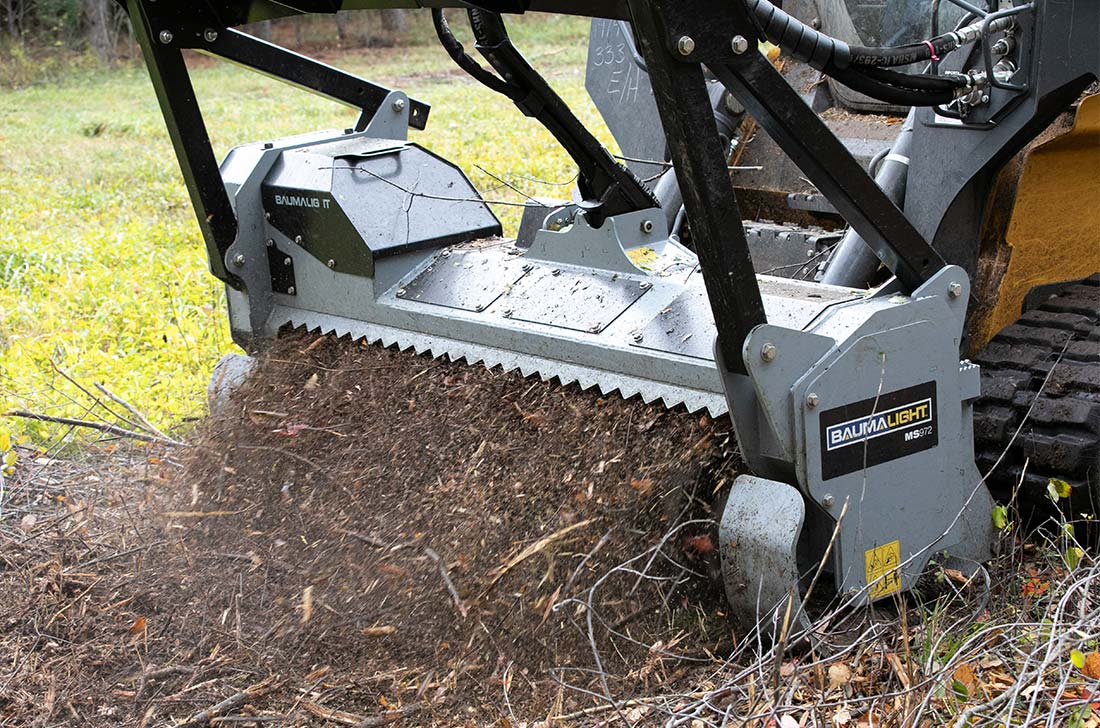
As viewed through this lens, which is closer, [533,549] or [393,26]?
[533,549]

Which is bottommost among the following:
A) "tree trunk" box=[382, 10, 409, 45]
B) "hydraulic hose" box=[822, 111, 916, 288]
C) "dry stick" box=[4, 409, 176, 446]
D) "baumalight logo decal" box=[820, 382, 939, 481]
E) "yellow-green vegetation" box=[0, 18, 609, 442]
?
"tree trunk" box=[382, 10, 409, 45]

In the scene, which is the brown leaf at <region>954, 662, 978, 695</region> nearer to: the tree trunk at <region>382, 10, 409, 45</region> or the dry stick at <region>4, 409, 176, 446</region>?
the dry stick at <region>4, 409, 176, 446</region>

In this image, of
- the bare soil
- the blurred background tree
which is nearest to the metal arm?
the bare soil

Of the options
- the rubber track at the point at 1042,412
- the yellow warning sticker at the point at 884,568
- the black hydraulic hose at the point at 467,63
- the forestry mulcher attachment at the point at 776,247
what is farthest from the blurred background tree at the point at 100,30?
the yellow warning sticker at the point at 884,568

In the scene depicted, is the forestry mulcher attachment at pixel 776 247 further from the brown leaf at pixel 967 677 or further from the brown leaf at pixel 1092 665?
the brown leaf at pixel 1092 665

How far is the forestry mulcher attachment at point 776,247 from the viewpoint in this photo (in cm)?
283

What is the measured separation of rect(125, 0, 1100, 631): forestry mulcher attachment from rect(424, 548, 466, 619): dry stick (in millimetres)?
558

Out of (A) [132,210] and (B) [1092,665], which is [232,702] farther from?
(A) [132,210]

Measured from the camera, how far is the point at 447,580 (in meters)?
3.17

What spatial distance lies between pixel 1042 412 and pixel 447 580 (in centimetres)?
152

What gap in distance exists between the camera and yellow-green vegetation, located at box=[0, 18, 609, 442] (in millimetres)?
5598

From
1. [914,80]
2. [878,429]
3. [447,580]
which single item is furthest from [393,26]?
[878,429]

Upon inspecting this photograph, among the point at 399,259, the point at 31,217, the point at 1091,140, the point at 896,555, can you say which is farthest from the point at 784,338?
the point at 31,217

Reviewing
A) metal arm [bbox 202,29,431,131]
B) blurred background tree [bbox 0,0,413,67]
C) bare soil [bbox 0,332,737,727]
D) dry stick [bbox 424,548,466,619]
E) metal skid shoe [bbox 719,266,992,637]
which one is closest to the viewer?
metal skid shoe [bbox 719,266,992,637]
